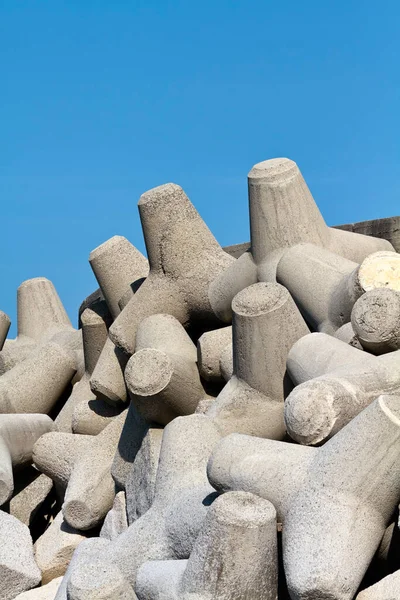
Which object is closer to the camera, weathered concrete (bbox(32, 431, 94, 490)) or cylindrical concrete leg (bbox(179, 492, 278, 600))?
cylindrical concrete leg (bbox(179, 492, 278, 600))

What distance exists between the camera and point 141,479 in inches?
169

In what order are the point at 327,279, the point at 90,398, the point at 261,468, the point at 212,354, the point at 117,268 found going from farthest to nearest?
the point at 117,268 → the point at 90,398 → the point at 212,354 → the point at 327,279 → the point at 261,468

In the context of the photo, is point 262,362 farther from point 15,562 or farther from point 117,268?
point 117,268

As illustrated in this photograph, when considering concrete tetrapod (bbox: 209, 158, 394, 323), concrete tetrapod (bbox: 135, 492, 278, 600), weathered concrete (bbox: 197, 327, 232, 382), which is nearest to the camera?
concrete tetrapod (bbox: 135, 492, 278, 600)

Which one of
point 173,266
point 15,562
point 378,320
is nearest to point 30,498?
point 15,562

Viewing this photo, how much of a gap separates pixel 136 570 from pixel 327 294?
1549 millimetres

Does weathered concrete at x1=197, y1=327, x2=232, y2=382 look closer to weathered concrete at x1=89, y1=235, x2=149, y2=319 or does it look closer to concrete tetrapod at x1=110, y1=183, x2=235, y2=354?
concrete tetrapod at x1=110, y1=183, x2=235, y2=354

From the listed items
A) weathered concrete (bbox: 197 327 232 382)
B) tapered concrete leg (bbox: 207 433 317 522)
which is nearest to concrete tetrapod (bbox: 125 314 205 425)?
weathered concrete (bbox: 197 327 232 382)

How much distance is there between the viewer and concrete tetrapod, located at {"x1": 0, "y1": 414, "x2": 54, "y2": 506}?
5148 mm

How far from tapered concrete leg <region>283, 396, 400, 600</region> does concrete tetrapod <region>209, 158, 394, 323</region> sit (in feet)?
6.41

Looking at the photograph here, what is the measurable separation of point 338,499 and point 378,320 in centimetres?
106

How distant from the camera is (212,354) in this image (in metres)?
4.83

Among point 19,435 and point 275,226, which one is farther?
point 19,435

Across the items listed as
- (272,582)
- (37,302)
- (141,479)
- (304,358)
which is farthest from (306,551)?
(37,302)
